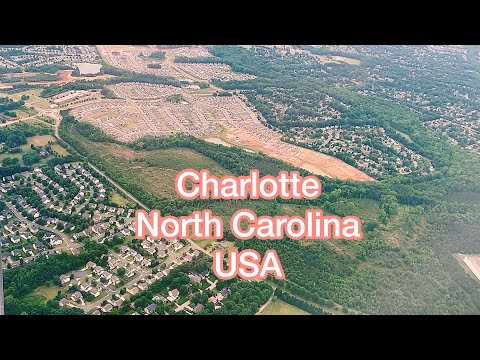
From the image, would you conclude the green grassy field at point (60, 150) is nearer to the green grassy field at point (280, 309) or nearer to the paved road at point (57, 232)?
the paved road at point (57, 232)

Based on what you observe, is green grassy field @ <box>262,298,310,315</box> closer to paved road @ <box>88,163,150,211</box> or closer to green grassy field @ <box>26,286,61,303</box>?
green grassy field @ <box>26,286,61,303</box>

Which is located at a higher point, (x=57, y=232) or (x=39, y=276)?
(x=57, y=232)

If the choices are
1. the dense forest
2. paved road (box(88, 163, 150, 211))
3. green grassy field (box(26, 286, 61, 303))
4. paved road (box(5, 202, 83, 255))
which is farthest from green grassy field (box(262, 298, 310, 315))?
paved road (box(5, 202, 83, 255))

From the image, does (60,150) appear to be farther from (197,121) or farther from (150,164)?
(197,121)

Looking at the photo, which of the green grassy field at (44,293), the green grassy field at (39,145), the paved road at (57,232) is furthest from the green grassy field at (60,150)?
the green grassy field at (44,293)

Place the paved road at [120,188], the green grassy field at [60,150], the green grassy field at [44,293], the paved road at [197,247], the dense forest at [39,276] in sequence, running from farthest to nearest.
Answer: the green grassy field at [60,150] < the paved road at [120,188] < the paved road at [197,247] < the green grassy field at [44,293] < the dense forest at [39,276]

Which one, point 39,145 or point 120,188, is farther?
point 39,145

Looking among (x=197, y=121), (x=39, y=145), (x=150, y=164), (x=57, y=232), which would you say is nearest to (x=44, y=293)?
(x=57, y=232)

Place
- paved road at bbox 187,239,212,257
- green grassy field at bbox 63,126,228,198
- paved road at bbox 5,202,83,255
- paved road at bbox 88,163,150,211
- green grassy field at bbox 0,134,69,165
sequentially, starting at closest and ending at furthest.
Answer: paved road at bbox 187,239,212,257
paved road at bbox 5,202,83,255
paved road at bbox 88,163,150,211
green grassy field at bbox 63,126,228,198
green grassy field at bbox 0,134,69,165

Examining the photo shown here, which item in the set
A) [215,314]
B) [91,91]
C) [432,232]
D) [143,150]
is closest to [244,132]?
[143,150]
